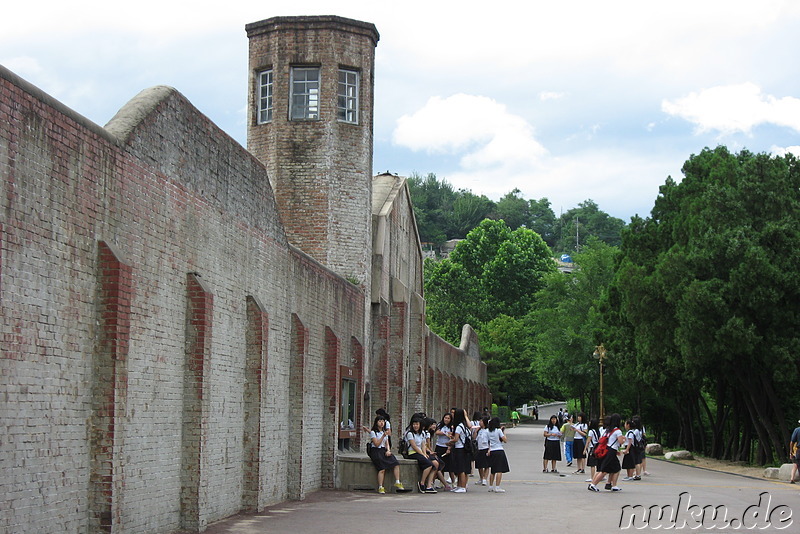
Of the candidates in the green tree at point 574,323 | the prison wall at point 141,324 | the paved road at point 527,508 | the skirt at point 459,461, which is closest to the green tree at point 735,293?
the paved road at point 527,508

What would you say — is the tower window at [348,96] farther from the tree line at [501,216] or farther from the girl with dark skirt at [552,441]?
the tree line at [501,216]

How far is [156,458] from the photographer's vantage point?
41.0 feet

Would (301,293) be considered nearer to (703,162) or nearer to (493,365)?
(703,162)

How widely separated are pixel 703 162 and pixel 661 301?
671cm

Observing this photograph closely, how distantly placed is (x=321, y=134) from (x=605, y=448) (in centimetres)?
1059

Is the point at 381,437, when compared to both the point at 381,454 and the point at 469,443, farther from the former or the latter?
the point at 469,443

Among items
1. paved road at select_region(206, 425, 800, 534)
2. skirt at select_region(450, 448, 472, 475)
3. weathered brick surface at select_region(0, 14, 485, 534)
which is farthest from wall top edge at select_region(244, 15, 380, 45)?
paved road at select_region(206, 425, 800, 534)

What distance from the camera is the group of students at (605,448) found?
21.6 m

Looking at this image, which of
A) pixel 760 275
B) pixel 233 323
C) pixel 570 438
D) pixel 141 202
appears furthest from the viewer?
pixel 570 438

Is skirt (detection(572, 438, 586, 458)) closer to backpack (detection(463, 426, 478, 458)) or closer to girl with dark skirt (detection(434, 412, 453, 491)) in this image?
backpack (detection(463, 426, 478, 458))

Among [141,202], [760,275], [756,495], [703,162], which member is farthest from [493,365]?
[141,202]

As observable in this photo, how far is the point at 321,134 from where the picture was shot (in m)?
26.2

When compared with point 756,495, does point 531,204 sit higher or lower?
higher

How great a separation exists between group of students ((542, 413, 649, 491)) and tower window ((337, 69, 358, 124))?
9715mm
